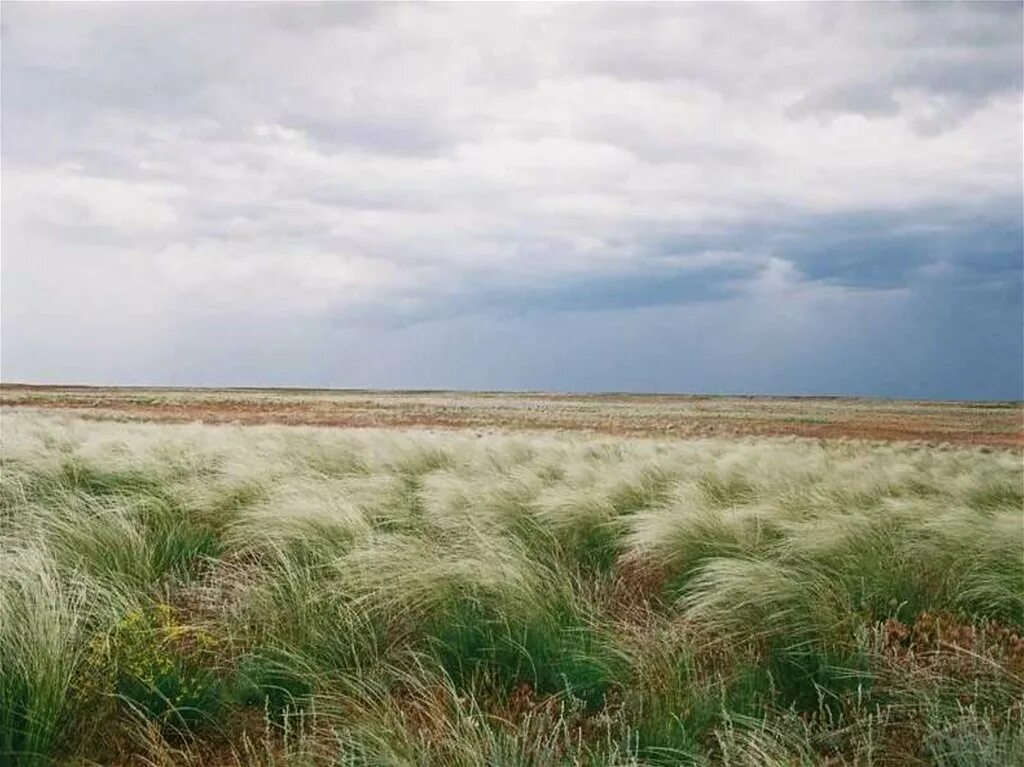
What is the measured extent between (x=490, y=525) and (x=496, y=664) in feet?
9.07

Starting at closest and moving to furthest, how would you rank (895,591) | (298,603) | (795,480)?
(298,603)
(895,591)
(795,480)

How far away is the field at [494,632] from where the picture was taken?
3.21m

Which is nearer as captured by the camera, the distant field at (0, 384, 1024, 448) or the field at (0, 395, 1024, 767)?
the field at (0, 395, 1024, 767)

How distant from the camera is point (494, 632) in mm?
4262

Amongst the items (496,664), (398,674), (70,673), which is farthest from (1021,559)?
(70,673)

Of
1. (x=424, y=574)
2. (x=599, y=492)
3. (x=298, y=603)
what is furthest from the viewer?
(x=599, y=492)

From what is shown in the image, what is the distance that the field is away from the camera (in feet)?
10.5

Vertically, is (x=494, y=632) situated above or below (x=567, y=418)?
above

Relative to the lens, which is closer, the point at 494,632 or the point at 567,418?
the point at 494,632

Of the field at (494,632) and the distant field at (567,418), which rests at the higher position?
the field at (494,632)

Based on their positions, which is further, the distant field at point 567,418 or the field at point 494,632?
the distant field at point 567,418

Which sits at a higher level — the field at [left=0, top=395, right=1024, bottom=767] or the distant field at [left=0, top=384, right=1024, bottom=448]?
the field at [left=0, top=395, right=1024, bottom=767]

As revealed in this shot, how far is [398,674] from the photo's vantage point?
3.69 m

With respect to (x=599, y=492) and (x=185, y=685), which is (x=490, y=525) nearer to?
(x=599, y=492)
